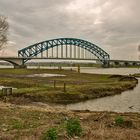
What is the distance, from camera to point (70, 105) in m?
32.2

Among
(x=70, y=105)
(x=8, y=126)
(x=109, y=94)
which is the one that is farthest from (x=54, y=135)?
(x=109, y=94)

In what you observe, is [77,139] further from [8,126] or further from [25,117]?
[25,117]

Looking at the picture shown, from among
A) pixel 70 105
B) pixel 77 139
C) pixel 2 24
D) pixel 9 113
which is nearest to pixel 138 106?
pixel 70 105

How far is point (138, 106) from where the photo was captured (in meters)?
31.2

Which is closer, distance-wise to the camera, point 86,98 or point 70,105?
point 70,105

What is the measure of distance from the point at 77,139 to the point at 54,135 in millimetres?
1076

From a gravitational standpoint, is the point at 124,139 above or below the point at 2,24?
below

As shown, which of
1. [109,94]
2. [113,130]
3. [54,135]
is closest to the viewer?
[54,135]

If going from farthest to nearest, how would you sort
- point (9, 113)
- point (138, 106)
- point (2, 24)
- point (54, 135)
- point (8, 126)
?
1. point (2, 24)
2. point (138, 106)
3. point (9, 113)
4. point (8, 126)
5. point (54, 135)

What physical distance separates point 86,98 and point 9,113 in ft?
63.1

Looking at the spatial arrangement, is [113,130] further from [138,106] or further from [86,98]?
[86,98]

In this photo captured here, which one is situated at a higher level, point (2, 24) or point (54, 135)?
point (2, 24)

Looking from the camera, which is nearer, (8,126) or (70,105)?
(8,126)

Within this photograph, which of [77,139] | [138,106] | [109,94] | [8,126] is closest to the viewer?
[77,139]
